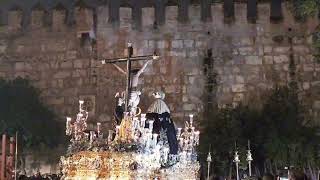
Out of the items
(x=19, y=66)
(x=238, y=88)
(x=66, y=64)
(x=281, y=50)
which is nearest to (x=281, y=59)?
(x=281, y=50)

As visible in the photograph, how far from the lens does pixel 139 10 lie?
1407 cm

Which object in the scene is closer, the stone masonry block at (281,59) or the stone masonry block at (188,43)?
the stone masonry block at (281,59)

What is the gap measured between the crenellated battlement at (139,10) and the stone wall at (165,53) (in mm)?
32

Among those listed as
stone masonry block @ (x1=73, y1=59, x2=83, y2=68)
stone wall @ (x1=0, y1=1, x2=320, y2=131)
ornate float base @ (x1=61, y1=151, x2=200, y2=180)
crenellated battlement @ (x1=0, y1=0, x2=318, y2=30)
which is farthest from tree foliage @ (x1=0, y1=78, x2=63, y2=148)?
ornate float base @ (x1=61, y1=151, x2=200, y2=180)

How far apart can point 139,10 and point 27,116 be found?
3499mm

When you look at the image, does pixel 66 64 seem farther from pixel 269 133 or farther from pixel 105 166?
pixel 105 166

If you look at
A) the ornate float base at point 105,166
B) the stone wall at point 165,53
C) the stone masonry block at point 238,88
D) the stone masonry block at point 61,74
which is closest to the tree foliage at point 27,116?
the stone wall at point 165,53

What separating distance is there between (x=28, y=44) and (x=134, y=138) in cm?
796

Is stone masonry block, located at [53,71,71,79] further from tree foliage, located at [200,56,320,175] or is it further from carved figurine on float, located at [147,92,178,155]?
carved figurine on float, located at [147,92,178,155]

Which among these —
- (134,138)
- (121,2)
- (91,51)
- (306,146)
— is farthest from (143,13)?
(134,138)

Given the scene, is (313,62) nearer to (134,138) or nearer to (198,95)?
(198,95)

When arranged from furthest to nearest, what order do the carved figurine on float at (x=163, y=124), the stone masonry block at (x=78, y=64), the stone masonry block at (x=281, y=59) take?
the stone masonry block at (x=78, y=64)
the stone masonry block at (x=281, y=59)
the carved figurine on float at (x=163, y=124)

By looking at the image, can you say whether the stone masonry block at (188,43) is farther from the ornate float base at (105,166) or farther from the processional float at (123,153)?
the ornate float base at (105,166)

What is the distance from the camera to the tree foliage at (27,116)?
1321cm
